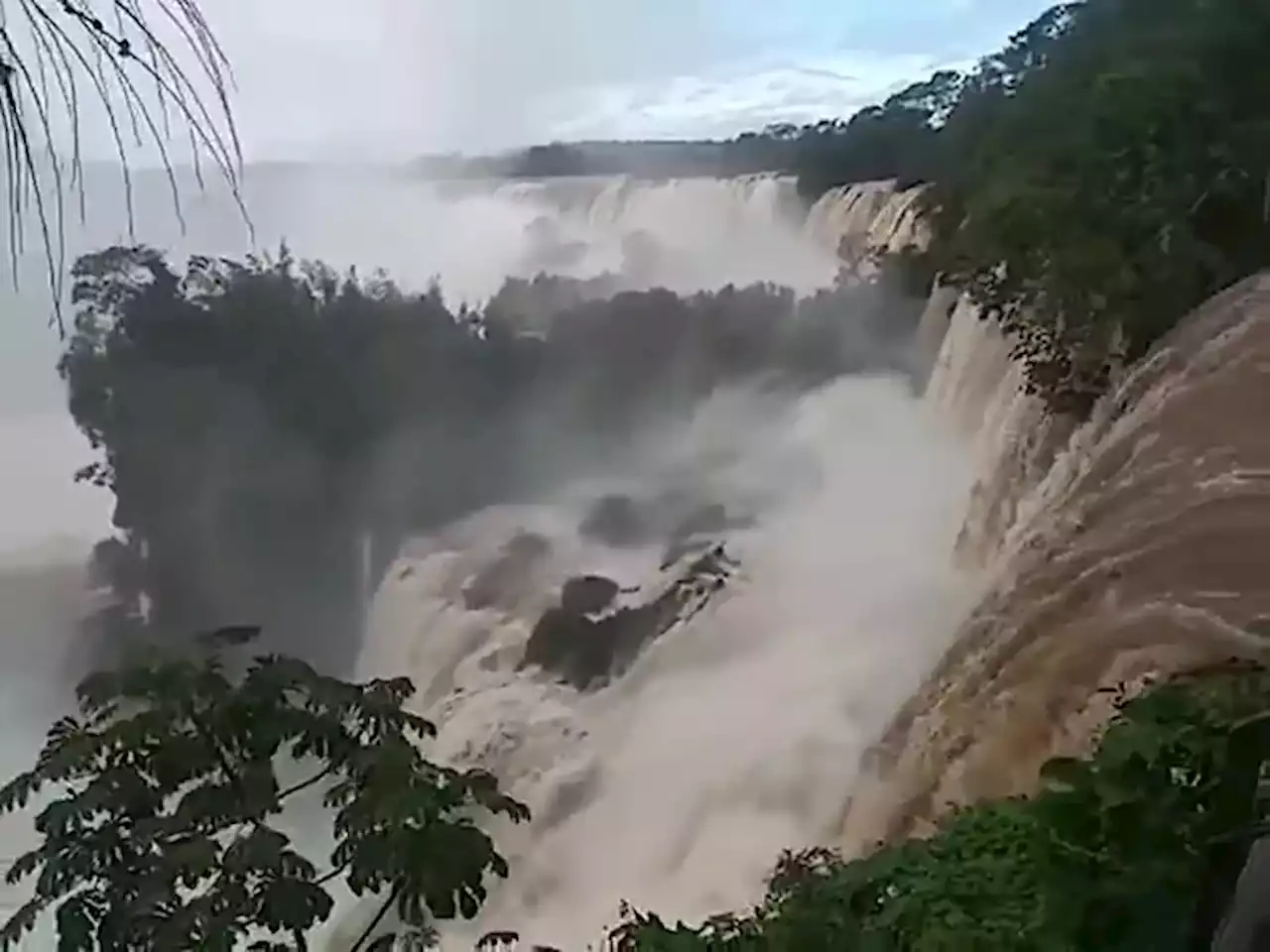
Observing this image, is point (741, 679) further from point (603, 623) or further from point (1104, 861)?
point (1104, 861)

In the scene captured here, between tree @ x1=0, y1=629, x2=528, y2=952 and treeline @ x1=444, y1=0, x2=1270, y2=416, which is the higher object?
treeline @ x1=444, y1=0, x2=1270, y2=416

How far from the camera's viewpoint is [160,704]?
1296 millimetres

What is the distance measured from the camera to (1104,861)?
3.69ft

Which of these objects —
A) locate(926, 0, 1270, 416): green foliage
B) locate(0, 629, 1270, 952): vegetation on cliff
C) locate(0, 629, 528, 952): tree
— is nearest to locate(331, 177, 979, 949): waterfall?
locate(926, 0, 1270, 416): green foliage

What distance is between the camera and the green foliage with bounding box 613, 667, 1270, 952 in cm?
110

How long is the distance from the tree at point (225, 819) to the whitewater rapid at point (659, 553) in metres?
0.70

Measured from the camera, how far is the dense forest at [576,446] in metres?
1.21

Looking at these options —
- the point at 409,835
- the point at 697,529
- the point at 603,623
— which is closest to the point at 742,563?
the point at 697,529

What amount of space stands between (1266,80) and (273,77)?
133cm

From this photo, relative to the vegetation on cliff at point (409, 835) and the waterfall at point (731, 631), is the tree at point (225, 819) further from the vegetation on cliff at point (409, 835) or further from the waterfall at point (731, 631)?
the waterfall at point (731, 631)

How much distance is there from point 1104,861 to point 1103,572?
26.6 inches

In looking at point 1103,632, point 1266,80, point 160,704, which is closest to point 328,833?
point 160,704

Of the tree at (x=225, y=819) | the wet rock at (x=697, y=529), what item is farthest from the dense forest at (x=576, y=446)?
the wet rock at (x=697, y=529)

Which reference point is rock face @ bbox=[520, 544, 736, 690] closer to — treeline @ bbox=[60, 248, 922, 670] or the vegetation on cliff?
treeline @ bbox=[60, 248, 922, 670]
